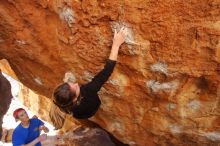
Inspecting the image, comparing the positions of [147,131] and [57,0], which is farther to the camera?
[147,131]

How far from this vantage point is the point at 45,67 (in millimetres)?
4137

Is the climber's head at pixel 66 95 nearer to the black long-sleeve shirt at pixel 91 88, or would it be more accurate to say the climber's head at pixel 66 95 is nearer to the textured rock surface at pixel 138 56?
the black long-sleeve shirt at pixel 91 88

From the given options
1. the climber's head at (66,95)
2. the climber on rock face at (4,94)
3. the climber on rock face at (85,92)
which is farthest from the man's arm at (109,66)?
the climber on rock face at (4,94)

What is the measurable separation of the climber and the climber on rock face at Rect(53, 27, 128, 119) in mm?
723

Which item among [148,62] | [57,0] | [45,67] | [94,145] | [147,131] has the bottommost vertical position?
[94,145]

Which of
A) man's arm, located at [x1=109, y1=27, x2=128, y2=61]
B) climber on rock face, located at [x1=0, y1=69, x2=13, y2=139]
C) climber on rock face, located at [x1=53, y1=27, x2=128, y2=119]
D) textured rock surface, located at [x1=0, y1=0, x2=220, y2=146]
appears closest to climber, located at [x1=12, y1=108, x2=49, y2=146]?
textured rock surface, located at [x1=0, y1=0, x2=220, y2=146]

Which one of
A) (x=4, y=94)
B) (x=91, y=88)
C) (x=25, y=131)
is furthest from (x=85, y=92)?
(x=4, y=94)

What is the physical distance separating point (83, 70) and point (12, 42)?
2.84 ft

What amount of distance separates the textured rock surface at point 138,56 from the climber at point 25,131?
553 millimetres

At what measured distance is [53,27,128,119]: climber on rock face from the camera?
2918mm

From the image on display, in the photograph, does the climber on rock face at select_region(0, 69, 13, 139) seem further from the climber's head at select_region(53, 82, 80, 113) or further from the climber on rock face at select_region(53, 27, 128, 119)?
the climber's head at select_region(53, 82, 80, 113)

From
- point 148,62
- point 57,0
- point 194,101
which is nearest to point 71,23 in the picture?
point 57,0

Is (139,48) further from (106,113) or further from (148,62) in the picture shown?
(106,113)

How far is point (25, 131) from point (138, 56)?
1.40 meters
